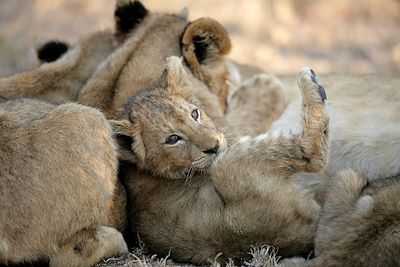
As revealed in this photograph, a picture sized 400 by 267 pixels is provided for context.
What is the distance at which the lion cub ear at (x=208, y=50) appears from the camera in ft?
17.2

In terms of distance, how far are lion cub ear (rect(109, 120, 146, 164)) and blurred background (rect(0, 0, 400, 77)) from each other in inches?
195

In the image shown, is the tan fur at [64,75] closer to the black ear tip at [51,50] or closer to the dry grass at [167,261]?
the black ear tip at [51,50]

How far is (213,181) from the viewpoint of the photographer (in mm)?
4270

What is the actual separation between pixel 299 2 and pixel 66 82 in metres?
5.17

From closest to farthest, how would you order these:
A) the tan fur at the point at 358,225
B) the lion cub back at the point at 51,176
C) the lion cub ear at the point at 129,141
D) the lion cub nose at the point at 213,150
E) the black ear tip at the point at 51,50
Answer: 1. the tan fur at the point at 358,225
2. the lion cub back at the point at 51,176
3. the lion cub nose at the point at 213,150
4. the lion cub ear at the point at 129,141
5. the black ear tip at the point at 51,50

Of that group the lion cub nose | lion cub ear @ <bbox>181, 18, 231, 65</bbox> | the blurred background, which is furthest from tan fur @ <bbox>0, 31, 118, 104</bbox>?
the blurred background

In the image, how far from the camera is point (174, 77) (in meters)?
4.83

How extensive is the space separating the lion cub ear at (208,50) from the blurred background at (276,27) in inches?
159

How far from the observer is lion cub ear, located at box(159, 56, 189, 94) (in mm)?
4820

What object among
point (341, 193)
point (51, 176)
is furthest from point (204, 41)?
point (51, 176)

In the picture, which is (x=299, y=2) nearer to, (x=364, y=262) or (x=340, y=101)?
(x=340, y=101)

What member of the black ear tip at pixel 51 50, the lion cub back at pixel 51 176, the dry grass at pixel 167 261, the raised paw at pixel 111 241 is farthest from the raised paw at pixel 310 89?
the black ear tip at pixel 51 50

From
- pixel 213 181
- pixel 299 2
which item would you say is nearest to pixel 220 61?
pixel 213 181

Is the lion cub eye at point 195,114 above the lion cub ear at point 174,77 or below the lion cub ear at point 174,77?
below
